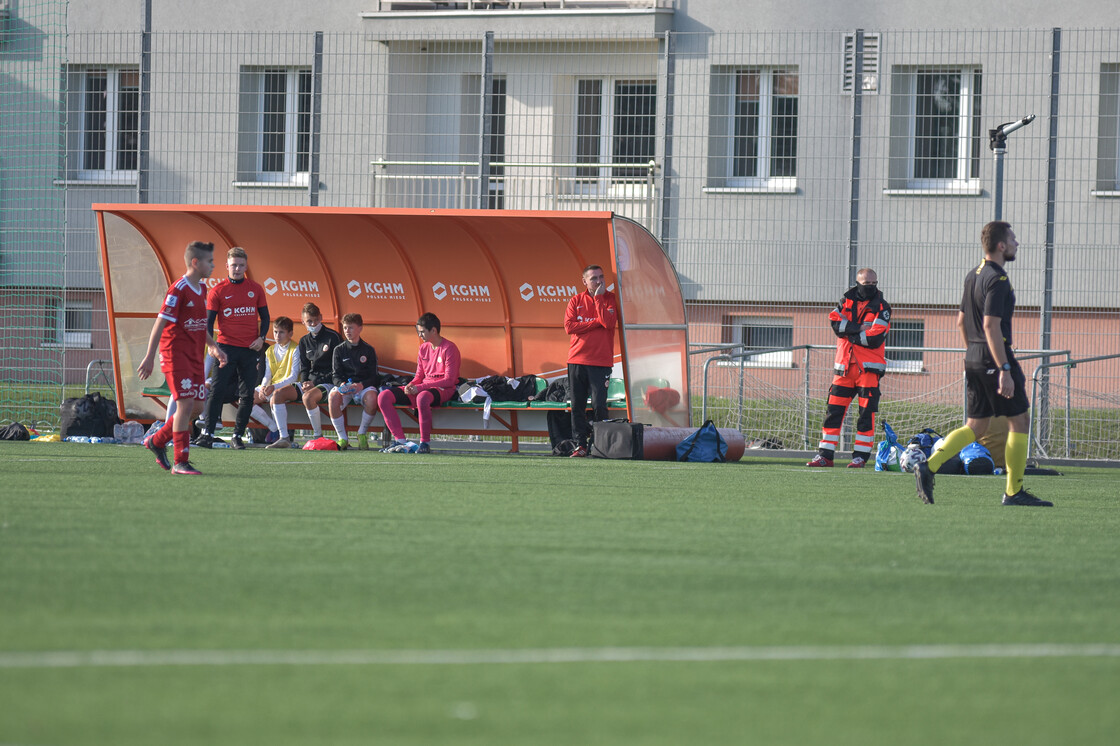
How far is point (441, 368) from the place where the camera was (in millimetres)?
14062

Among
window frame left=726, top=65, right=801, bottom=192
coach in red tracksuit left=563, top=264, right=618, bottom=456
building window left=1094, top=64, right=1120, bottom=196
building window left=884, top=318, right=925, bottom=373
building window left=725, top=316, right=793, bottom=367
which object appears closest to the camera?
coach in red tracksuit left=563, top=264, right=618, bottom=456

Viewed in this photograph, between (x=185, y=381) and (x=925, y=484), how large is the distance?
504 cm

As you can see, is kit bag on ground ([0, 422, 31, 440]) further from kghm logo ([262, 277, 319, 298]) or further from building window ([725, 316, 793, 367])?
building window ([725, 316, 793, 367])

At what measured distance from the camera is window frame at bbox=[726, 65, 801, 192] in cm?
1698

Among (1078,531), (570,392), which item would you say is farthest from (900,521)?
Answer: (570,392)

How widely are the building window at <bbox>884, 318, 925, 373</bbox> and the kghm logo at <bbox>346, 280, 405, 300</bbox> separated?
546 cm

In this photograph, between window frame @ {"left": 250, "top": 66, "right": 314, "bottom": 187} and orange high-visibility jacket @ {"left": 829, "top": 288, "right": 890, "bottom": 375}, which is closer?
orange high-visibility jacket @ {"left": 829, "top": 288, "right": 890, "bottom": 375}

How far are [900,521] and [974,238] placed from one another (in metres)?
9.00

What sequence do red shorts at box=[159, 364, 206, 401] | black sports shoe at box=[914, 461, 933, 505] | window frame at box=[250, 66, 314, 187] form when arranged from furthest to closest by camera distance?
1. window frame at box=[250, 66, 314, 187]
2. red shorts at box=[159, 364, 206, 401]
3. black sports shoe at box=[914, 461, 933, 505]

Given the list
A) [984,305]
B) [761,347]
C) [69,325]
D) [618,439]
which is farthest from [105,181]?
[984,305]

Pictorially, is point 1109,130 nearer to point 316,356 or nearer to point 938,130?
point 938,130

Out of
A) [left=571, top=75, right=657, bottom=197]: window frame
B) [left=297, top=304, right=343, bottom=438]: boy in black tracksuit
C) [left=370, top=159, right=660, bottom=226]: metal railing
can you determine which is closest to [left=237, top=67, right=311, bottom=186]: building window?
[left=370, top=159, right=660, bottom=226]: metal railing

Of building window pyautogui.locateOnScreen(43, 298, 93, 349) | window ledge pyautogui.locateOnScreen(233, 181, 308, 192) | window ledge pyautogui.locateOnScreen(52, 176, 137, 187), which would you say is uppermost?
window ledge pyautogui.locateOnScreen(52, 176, 137, 187)

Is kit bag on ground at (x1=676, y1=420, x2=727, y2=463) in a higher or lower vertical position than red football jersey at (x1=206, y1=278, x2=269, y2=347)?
lower
